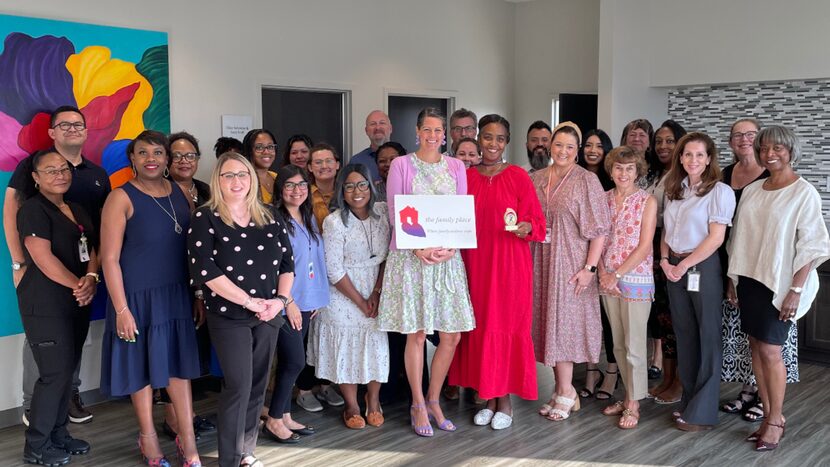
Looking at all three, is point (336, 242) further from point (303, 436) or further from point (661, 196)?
point (661, 196)

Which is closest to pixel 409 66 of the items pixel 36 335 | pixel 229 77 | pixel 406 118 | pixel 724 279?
pixel 406 118

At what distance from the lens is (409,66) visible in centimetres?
688

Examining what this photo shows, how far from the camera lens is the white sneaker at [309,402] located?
4641mm

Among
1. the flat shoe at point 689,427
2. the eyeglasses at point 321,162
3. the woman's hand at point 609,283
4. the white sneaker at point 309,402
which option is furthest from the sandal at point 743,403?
the eyeglasses at point 321,162

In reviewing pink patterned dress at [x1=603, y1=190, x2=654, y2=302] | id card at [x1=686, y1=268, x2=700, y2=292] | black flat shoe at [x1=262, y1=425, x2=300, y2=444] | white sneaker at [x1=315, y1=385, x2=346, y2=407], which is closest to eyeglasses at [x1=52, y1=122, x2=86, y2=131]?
black flat shoe at [x1=262, y1=425, x2=300, y2=444]

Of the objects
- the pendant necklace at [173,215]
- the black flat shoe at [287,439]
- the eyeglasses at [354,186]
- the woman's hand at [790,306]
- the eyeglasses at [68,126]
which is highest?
the eyeglasses at [68,126]

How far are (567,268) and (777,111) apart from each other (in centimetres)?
319

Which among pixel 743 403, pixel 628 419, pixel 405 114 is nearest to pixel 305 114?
pixel 405 114

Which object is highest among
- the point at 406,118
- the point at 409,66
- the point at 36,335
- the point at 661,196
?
the point at 409,66

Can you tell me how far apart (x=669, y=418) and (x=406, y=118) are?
370 cm

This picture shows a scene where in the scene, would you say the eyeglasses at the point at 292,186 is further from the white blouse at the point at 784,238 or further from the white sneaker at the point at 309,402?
the white blouse at the point at 784,238

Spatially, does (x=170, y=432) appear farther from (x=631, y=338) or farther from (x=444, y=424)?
(x=631, y=338)

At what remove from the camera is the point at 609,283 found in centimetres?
431

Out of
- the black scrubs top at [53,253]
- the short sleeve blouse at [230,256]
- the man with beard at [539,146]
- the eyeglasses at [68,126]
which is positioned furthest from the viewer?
the man with beard at [539,146]
